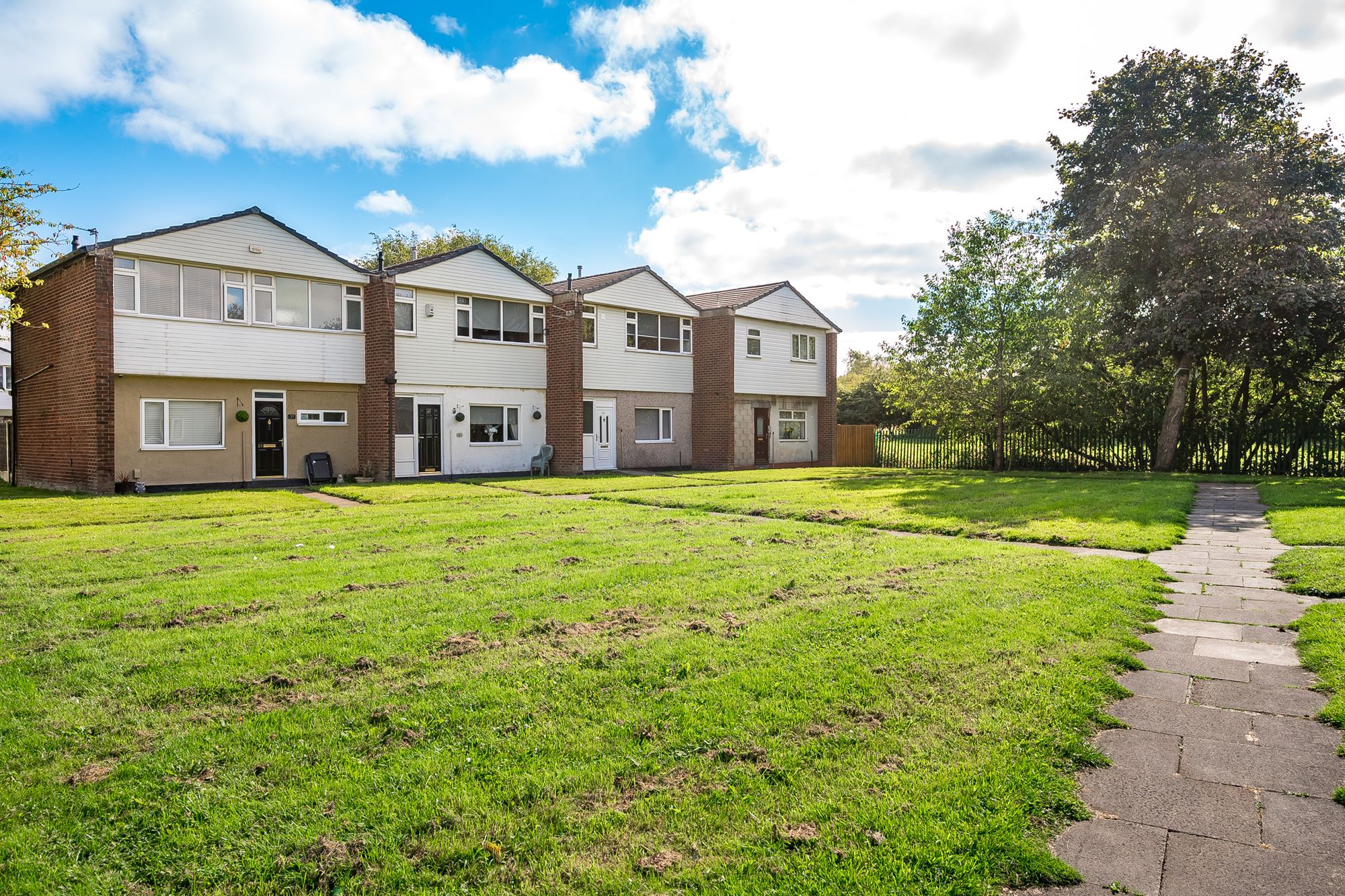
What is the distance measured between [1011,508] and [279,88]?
1546 centimetres

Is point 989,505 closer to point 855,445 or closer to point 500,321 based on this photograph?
point 500,321

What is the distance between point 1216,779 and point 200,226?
2228 cm

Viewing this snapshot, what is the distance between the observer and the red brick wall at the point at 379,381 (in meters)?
21.8

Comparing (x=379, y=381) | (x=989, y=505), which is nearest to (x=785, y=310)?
(x=379, y=381)

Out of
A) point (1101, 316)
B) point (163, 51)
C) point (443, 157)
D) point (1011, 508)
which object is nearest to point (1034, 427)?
point (1101, 316)

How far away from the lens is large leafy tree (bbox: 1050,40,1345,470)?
20703mm

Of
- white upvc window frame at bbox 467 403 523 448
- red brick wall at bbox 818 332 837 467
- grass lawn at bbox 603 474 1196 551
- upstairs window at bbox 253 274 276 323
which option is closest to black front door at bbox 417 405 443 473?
white upvc window frame at bbox 467 403 523 448

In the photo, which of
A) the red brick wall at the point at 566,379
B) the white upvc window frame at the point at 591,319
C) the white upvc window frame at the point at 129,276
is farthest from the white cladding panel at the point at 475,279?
the white upvc window frame at the point at 129,276

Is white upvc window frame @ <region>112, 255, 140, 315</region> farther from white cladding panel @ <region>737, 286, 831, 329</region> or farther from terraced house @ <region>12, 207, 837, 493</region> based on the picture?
white cladding panel @ <region>737, 286, 831, 329</region>

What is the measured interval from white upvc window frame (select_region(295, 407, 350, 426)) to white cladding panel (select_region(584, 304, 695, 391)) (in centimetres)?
784

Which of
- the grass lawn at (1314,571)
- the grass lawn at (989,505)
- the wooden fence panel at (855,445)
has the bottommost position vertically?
the grass lawn at (1314,571)

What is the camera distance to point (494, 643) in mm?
5406

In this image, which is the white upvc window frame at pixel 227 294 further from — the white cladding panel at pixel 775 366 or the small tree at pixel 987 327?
the small tree at pixel 987 327

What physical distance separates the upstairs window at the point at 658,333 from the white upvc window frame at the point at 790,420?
5.07 metres
